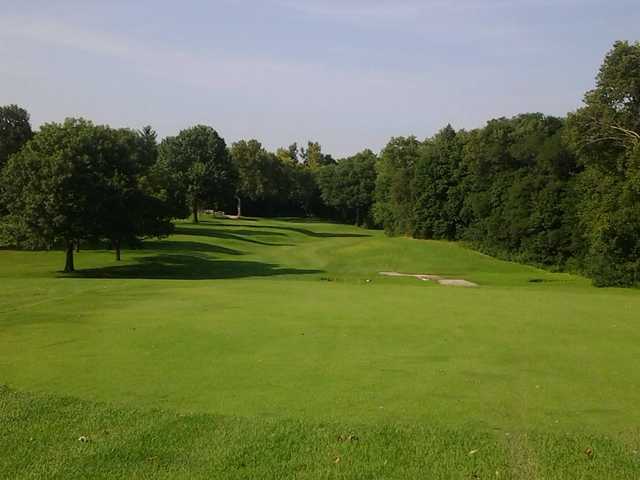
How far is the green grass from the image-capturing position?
7379 millimetres

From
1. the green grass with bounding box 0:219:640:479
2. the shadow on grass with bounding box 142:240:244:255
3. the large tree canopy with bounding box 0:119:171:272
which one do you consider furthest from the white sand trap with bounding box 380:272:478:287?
the shadow on grass with bounding box 142:240:244:255

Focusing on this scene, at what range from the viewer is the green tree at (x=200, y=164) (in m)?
85.9

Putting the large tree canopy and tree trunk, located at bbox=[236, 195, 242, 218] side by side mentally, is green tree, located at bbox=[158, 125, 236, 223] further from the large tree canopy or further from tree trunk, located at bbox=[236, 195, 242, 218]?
the large tree canopy

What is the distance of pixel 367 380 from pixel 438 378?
1.19 metres

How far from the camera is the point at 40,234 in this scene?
3653cm

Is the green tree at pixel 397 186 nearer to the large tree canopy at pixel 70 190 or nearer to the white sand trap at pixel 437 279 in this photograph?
the white sand trap at pixel 437 279

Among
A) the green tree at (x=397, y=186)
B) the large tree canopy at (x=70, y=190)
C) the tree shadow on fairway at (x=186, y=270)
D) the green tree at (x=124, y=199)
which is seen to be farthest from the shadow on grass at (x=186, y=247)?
the green tree at (x=397, y=186)

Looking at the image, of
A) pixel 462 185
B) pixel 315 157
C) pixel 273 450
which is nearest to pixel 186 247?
pixel 462 185

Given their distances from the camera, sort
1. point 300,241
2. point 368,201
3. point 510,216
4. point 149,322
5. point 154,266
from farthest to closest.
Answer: point 368,201 → point 300,241 → point 510,216 → point 154,266 → point 149,322

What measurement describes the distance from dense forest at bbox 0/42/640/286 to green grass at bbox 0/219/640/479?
17.4 m

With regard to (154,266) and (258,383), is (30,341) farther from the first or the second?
(154,266)

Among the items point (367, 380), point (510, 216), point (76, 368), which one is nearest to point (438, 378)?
point (367, 380)

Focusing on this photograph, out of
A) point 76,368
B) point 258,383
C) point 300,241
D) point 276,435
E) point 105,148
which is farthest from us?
point 300,241

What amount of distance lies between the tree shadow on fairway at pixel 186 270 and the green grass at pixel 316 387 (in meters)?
18.7
